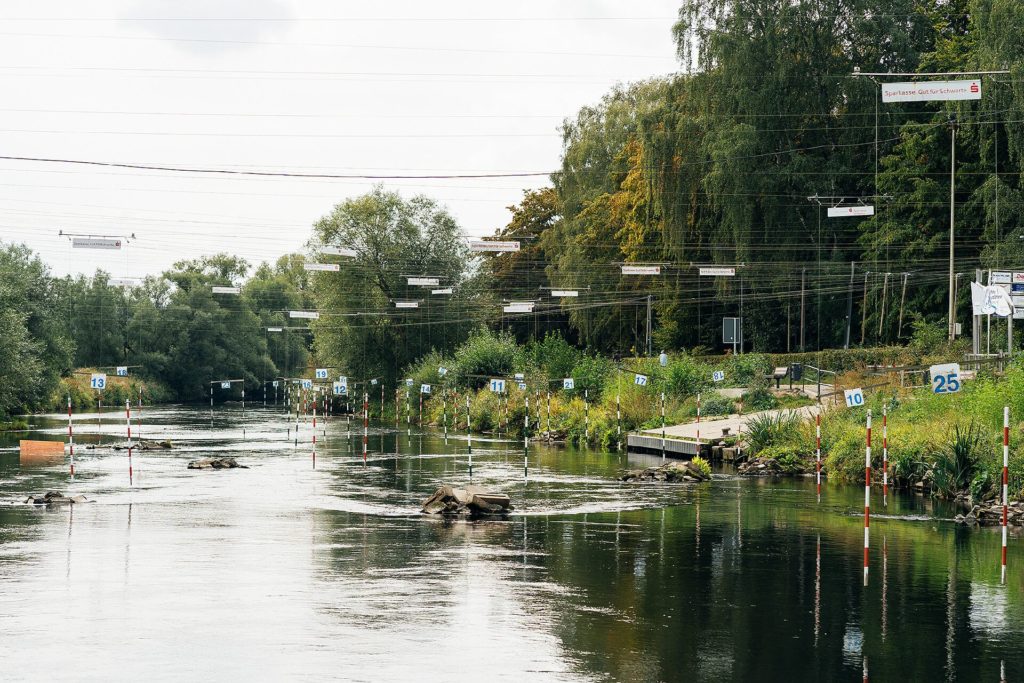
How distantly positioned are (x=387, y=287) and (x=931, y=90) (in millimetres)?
57878

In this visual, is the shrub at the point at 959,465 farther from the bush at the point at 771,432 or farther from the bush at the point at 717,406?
the bush at the point at 717,406

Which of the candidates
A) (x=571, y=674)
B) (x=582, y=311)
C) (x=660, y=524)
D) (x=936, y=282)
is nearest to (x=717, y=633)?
(x=571, y=674)

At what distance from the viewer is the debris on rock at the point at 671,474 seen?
29125 millimetres

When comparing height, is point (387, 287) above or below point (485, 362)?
above

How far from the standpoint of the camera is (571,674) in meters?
10.5

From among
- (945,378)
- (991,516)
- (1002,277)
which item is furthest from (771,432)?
(991,516)

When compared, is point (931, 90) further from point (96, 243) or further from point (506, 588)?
point (96, 243)

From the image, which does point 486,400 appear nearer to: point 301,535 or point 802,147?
point 802,147

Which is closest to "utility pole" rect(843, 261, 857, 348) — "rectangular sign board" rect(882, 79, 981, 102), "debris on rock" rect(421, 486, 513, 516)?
"rectangular sign board" rect(882, 79, 981, 102)

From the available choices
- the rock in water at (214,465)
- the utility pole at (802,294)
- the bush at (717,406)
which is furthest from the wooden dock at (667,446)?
the utility pole at (802,294)

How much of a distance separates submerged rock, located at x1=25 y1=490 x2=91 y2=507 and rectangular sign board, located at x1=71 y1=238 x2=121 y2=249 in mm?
14062

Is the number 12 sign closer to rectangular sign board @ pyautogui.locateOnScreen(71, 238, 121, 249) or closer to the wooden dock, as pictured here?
the wooden dock

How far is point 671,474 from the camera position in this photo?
29312 millimetres

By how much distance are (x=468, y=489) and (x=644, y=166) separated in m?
45.3
